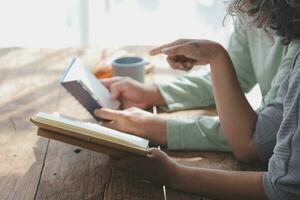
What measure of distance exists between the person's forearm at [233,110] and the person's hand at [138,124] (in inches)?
5.1

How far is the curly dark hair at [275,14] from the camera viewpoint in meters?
0.84

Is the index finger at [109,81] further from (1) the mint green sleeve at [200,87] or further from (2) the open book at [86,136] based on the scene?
(2) the open book at [86,136]

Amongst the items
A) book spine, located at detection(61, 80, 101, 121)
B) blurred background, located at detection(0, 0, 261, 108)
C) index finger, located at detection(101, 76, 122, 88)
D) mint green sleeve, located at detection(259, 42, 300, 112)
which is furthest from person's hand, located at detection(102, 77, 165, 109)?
blurred background, located at detection(0, 0, 261, 108)

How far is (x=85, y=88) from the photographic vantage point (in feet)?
3.42

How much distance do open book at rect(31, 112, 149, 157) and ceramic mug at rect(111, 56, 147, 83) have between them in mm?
420

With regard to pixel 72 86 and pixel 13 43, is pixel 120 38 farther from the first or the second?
pixel 72 86

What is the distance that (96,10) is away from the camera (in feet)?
7.23

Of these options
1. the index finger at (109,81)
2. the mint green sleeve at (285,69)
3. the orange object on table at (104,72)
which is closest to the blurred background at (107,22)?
the orange object on table at (104,72)

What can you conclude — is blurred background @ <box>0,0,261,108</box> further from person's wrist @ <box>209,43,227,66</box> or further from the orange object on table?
person's wrist @ <box>209,43,227,66</box>

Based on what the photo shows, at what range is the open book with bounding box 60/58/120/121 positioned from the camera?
102 cm

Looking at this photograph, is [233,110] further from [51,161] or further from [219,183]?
[51,161]

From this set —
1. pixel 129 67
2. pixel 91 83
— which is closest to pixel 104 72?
pixel 129 67

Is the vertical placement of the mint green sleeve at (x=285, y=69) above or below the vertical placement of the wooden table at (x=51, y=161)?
above

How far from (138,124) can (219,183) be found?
0.27 m
